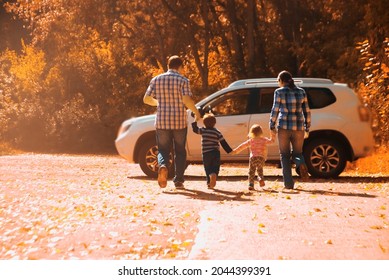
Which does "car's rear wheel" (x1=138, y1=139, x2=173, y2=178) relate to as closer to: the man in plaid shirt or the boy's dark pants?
the boy's dark pants

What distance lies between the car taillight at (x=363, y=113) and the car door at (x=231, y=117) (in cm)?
192

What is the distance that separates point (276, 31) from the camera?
98.3ft

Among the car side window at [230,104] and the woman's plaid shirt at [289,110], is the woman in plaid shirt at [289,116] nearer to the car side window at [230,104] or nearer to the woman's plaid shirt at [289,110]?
the woman's plaid shirt at [289,110]

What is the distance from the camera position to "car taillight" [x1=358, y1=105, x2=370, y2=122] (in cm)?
1473

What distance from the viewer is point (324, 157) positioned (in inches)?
573

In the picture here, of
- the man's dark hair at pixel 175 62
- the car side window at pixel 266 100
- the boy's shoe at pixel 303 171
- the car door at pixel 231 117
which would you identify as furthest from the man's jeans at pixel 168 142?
the car side window at pixel 266 100

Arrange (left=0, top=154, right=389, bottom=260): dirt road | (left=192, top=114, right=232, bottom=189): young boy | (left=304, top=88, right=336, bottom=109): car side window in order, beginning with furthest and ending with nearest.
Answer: (left=304, top=88, right=336, bottom=109): car side window < (left=192, top=114, right=232, bottom=189): young boy < (left=0, top=154, right=389, bottom=260): dirt road

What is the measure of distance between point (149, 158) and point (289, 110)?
4106 millimetres

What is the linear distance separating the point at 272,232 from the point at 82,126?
23226mm

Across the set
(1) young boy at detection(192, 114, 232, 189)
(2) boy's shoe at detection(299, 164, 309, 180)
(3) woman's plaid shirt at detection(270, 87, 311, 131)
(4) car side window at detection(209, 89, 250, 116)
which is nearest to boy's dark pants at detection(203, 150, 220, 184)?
(1) young boy at detection(192, 114, 232, 189)

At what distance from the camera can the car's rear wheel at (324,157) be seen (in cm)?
1451

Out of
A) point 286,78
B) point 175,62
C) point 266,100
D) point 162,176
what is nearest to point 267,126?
point 266,100

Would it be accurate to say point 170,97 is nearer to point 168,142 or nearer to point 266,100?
point 168,142
